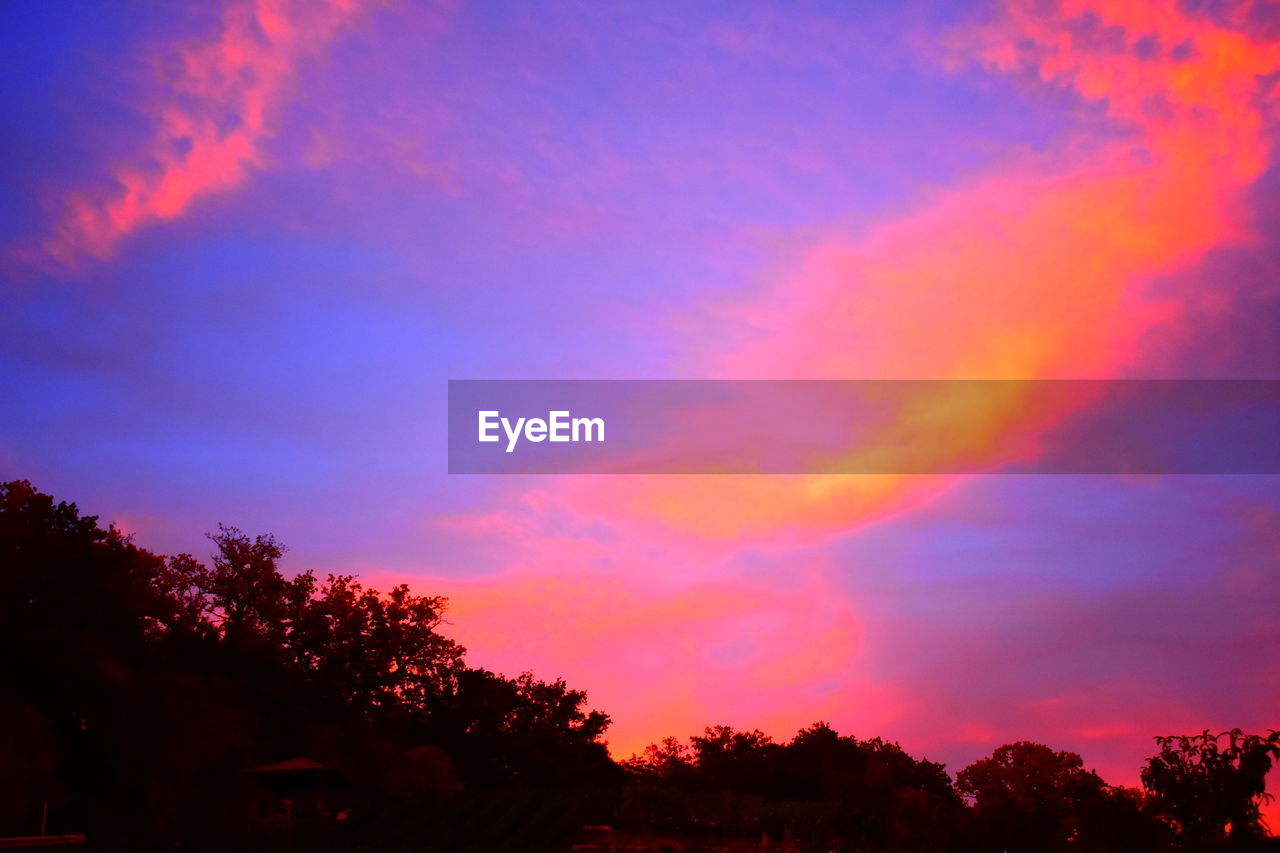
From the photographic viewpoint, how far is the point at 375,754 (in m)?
48.5

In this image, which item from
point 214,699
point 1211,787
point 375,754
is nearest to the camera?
point 1211,787

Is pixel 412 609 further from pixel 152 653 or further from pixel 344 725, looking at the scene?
pixel 152 653

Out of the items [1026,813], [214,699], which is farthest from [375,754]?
[1026,813]

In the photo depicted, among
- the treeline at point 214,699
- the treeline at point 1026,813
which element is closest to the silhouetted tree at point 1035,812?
the treeline at point 1026,813

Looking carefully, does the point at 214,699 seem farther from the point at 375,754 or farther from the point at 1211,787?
the point at 1211,787

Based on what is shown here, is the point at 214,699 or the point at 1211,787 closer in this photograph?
the point at 1211,787

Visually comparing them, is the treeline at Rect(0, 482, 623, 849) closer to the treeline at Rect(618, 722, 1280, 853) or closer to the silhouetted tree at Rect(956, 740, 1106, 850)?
the treeline at Rect(618, 722, 1280, 853)

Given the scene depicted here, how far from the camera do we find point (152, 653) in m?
44.0

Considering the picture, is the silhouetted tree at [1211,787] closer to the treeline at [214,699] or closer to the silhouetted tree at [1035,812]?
the silhouetted tree at [1035,812]

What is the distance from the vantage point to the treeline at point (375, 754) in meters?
18.3

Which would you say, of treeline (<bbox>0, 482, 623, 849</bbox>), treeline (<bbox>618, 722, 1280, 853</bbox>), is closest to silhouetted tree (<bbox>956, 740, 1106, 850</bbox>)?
treeline (<bbox>618, 722, 1280, 853</bbox>)

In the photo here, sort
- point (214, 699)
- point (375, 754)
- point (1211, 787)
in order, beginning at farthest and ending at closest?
point (375, 754) → point (214, 699) → point (1211, 787)

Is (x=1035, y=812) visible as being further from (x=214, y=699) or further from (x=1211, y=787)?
(x=214, y=699)

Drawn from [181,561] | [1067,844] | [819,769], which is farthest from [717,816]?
[181,561]
